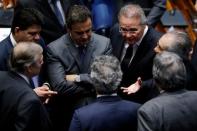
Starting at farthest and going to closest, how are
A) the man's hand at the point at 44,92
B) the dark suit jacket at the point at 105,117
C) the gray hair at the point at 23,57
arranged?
the man's hand at the point at 44,92 → the gray hair at the point at 23,57 → the dark suit jacket at the point at 105,117

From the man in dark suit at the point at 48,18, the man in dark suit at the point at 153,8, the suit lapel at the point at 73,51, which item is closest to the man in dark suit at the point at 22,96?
the suit lapel at the point at 73,51

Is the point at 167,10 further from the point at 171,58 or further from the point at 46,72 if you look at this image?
the point at 171,58

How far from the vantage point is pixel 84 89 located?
4562 millimetres

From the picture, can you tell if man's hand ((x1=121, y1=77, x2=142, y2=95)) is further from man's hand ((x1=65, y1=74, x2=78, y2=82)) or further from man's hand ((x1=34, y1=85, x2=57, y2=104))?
man's hand ((x1=34, y1=85, x2=57, y2=104))

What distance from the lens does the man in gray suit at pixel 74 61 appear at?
4527 millimetres

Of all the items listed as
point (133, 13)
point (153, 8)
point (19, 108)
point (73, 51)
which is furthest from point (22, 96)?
point (153, 8)

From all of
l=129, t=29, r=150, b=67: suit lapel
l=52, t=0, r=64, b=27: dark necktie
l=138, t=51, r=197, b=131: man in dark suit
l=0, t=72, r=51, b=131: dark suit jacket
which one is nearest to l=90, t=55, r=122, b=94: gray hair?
l=138, t=51, r=197, b=131: man in dark suit

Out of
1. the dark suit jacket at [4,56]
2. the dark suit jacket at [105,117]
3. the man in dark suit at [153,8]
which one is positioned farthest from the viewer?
the man in dark suit at [153,8]

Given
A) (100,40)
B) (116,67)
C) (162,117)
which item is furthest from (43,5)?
(162,117)

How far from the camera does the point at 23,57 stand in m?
3.86

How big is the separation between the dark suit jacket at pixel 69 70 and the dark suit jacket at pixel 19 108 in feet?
2.32

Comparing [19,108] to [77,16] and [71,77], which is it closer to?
[71,77]

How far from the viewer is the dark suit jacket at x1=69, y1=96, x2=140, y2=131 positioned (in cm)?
359

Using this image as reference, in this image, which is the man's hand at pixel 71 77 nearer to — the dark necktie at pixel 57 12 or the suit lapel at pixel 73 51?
the suit lapel at pixel 73 51
